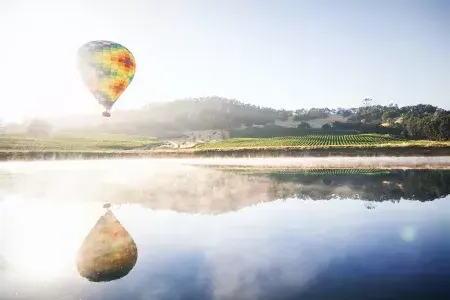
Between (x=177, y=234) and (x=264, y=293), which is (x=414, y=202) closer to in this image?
(x=177, y=234)

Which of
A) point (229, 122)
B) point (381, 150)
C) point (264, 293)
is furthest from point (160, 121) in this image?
point (264, 293)

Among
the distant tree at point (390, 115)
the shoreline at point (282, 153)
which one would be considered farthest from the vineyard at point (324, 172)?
the distant tree at point (390, 115)

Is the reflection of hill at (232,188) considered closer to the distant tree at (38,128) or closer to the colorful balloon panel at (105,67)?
the colorful balloon panel at (105,67)

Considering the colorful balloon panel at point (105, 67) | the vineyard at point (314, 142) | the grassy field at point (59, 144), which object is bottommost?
the grassy field at point (59, 144)

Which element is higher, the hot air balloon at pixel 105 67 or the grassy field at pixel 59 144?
the hot air balloon at pixel 105 67

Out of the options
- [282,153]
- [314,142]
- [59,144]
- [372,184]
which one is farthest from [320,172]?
[59,144]

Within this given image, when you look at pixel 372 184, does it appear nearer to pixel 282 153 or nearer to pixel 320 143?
pixel 282 153
